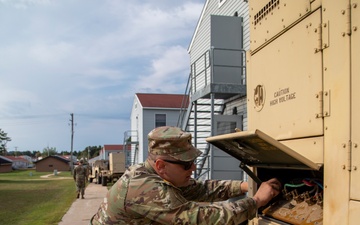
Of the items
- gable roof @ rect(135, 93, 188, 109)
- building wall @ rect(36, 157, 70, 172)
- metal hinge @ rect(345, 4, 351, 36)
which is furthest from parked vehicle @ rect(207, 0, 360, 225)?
building wall @ rect(36, 157, 70, 172)

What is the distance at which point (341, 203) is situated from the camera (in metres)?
2.04

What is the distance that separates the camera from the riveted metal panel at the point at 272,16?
2645 millimetres

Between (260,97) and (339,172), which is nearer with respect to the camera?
(339,172)

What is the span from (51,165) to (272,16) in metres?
79.8

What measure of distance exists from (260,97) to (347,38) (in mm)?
1181

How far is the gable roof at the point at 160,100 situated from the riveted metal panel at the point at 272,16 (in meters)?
26.6

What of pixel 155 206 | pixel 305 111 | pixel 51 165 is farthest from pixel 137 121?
pixel 51 165

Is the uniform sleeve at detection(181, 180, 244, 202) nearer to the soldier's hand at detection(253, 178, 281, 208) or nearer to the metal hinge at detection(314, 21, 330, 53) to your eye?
the soldier's hand at detection(253, 178, 281, 208)

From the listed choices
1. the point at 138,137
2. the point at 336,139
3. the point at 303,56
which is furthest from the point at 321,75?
the point at 138,137

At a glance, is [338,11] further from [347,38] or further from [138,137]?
[138,137]

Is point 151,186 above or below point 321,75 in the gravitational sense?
below

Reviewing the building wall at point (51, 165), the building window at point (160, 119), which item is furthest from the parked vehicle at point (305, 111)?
the building wall at point (51, 165)

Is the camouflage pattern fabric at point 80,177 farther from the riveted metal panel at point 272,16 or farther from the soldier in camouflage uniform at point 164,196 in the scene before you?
the soldier in camouflage uniform at point 164,196

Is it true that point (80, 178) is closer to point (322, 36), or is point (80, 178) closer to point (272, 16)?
point (272, 16)
